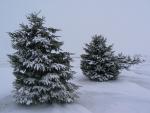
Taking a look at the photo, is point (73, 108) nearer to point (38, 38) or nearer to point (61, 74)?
point (61, 74)

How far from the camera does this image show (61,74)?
9.88 meters

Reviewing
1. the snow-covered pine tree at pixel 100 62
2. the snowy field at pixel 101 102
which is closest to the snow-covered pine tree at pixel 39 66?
→ the snowy field at pixel 101 102

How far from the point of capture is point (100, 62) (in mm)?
15977

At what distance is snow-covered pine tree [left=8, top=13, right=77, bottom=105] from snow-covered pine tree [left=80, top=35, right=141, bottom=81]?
5715 millimetres

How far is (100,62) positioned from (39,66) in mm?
7469

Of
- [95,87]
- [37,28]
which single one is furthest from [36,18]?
[95,87]

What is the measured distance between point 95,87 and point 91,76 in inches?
82.5

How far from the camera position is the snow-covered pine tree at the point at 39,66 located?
943 cm

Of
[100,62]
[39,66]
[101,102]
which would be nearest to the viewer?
[39,66]

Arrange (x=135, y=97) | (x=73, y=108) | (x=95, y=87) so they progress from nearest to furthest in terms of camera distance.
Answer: (x=73, y=108) < (x=135, y=97) < (x=95, y=87)

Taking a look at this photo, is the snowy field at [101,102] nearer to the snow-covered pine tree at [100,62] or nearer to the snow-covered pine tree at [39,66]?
the snow-covered pine tree at [39,66]

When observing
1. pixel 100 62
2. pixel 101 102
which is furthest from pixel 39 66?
pixel 100 62

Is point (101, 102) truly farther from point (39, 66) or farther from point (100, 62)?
point (100, 62)

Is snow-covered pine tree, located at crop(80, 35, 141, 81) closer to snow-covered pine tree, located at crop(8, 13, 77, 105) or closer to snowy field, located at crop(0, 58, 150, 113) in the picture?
snowy field, located at crop(0, 58, 150, 113)
